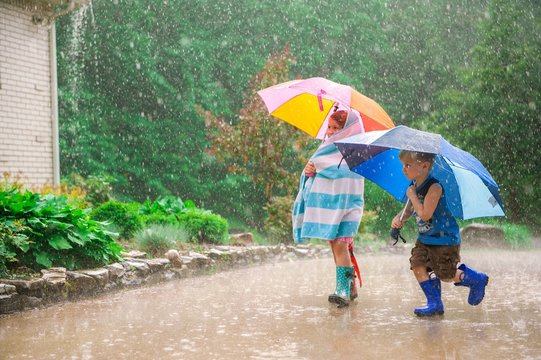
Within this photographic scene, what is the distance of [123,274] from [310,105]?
2839 millimetres

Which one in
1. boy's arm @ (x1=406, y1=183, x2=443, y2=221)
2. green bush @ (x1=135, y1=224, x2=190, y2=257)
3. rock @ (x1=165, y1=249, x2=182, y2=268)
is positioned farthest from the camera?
green bush @ (x1=135, y1=224, x2=190, y2=257)

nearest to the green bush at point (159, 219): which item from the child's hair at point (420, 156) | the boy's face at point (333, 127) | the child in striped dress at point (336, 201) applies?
the child in striped dress at point (336, 201)

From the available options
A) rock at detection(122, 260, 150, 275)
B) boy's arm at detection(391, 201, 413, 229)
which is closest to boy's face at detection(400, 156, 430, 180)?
boy's arm at detection(391, 201, 413, 229)

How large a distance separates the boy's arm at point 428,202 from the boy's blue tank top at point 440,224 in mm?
95

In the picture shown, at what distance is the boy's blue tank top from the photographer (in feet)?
18.6

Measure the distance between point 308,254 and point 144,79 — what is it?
13457 millimetres

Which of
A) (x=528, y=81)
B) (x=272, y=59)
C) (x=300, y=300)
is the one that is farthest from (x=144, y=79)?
(x=300, y=300)

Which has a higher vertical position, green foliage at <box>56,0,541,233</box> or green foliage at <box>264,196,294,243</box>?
green foliage at <box>56,0,541,233</box>

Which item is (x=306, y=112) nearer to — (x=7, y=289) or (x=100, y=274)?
(x=100, y=274)

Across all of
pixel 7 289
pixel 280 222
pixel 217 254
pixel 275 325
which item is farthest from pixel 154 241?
pixel 280 222

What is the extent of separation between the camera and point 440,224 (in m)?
5.69

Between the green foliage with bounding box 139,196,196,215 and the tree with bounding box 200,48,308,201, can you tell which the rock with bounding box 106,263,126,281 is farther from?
the tree with bounding box 200,48,308,201

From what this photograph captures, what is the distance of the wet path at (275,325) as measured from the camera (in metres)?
4.55

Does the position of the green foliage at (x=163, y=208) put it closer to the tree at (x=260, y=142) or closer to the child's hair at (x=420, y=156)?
the tree at (x=260, y=142)
